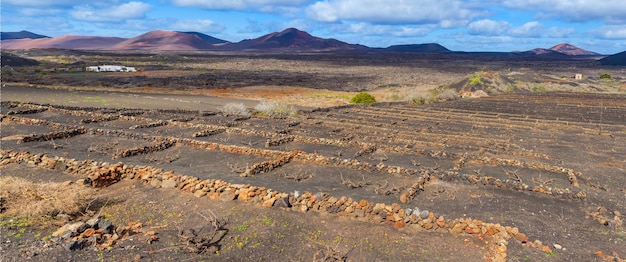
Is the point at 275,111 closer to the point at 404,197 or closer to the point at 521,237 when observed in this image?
the point at 404,197

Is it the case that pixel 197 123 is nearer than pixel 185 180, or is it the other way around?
pixel 185 180

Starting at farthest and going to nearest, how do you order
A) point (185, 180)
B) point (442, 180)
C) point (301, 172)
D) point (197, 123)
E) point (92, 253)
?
1. point (197, 123)
2. point (301, 172)
3. point (442, 180)
4. point (185, 180)
5. point (92, 253)

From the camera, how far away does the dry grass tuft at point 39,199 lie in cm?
943

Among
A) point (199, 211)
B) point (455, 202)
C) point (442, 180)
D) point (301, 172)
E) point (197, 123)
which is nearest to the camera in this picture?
point (199, 211)

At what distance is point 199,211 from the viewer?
33.9 feet

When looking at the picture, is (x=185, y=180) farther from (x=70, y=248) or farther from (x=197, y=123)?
(x=197, y=123)

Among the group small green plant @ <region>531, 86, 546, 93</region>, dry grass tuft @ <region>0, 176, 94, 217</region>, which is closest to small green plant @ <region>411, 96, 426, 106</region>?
small green plant @ <region>531, 86, 546, 93</region>

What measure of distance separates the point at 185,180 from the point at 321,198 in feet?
13.9

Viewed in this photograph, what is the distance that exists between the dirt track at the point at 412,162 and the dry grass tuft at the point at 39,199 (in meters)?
2.59

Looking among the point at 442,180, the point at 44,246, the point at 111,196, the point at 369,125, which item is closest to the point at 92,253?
the point at 44,246

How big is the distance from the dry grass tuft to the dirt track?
2590 millimetres

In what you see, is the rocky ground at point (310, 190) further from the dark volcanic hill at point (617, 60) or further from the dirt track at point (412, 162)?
the dark volcanic hill at point (617, 60)

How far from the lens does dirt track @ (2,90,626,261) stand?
9547mm

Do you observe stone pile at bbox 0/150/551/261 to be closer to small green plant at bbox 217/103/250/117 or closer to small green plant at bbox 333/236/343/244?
small green plant at bbox 333/236/343/244
